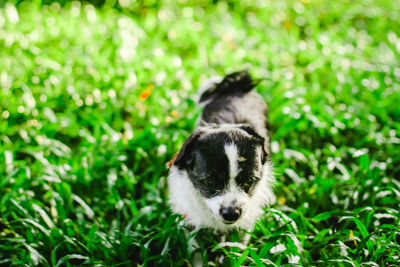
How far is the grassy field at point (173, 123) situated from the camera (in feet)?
10.5

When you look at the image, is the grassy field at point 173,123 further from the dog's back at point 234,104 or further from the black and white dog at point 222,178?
the dog's back at point 234,104

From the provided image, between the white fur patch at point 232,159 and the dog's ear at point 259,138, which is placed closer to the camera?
the white fur patch at point 232,159

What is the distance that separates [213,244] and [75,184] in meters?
1.53

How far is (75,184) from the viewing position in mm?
3797

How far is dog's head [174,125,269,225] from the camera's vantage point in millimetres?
2750

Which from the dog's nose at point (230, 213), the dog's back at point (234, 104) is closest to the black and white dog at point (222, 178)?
the dog's nose at point (230, 213)

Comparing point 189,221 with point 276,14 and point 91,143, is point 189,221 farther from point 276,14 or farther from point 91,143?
point 276,14

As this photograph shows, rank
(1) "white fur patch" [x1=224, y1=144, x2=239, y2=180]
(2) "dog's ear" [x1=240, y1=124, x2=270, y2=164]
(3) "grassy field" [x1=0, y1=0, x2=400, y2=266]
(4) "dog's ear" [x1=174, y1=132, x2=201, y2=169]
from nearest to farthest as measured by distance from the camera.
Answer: (1) "white fur patch" [x1=224, y1=144, x2=239, y2=180]
(4) "dog's ear" [x1=174, y1=132, x2=201, y2=169]
(2) "dog's ear" [x1=240, y1=124, x2=270, y2=164]
(3) "grassy field" [x1=0, y1=0, x2=400, y2=266]

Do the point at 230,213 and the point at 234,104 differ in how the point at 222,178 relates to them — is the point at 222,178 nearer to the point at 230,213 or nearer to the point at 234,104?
the point at 230,213

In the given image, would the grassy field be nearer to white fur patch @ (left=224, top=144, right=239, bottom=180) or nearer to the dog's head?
the dog's head

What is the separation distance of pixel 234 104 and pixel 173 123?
85 centimetres

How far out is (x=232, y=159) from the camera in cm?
273

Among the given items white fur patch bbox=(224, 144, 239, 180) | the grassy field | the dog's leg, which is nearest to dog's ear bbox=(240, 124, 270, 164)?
white fur patch bbox=(224, 144, 239, 180)

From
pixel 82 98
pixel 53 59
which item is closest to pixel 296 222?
pixel 82 98
